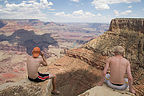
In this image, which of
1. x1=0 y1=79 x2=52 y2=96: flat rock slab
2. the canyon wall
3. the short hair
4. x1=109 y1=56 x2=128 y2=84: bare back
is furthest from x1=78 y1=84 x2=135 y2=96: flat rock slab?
the canyon wall

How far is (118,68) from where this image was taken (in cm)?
331

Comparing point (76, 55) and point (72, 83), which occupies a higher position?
point (76, 55)

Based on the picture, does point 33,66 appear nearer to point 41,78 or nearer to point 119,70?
point 41,78

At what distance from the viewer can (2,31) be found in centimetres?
10231

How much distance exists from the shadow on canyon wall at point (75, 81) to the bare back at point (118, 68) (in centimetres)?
402

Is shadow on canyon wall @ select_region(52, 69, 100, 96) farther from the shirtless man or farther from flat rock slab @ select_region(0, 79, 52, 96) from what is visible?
the shirtless man

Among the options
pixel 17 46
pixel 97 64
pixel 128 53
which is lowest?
pixel 17 46

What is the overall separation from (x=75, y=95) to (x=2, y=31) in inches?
4643

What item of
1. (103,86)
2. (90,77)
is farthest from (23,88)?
(90,77)

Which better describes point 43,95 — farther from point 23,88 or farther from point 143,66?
point 143,66

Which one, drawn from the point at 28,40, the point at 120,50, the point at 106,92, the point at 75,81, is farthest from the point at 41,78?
the point at 28,40

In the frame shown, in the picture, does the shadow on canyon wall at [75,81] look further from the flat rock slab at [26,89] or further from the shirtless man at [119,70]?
the shirtless man at [119,70]

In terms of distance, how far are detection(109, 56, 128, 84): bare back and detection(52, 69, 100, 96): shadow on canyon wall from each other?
402 cm

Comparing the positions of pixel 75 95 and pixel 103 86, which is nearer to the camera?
pixel 103 86
